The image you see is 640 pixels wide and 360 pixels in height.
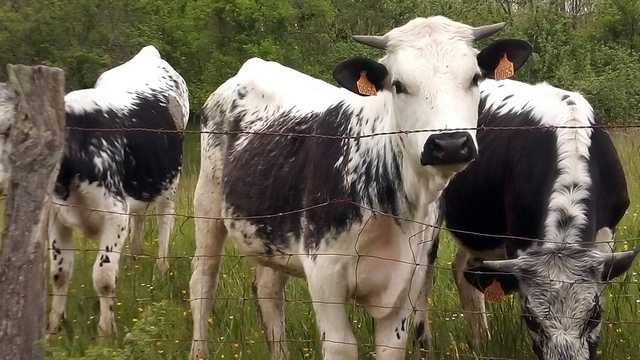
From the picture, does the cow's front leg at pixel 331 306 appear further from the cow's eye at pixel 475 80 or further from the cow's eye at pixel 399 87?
the cow's eye at pixel 475 80

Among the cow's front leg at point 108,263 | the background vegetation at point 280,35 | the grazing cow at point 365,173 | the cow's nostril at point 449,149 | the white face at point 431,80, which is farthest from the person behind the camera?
the background vegetation at point 280,35

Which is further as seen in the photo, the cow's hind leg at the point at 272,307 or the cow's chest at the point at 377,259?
the cow's hind leg at the point at 272,307

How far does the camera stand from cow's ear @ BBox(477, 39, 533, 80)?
3.80 meters

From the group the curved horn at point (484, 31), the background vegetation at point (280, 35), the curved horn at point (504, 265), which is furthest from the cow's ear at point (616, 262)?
the background vegetation at point (280, 35)

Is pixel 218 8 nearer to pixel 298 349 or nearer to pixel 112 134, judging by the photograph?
pixel 112 134

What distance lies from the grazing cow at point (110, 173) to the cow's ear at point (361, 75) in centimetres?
184

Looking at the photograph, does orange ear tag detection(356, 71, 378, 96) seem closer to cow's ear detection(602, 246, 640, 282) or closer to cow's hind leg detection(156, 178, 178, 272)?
cow's ear detection(602, 246, 640, 282)

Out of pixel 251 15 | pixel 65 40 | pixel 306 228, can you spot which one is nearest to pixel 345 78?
pixel 306 228

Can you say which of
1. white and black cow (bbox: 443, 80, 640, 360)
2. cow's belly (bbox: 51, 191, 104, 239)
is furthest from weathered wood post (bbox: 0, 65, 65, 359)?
cow's belly (bbox: 51, 191, 104, 239)

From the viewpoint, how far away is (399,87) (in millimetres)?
3604

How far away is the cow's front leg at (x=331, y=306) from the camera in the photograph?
404cm

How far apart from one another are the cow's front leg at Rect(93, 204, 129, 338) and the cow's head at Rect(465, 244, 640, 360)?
2.94 m

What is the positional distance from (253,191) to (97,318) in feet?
6.55

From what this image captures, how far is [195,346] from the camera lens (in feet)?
16.8
